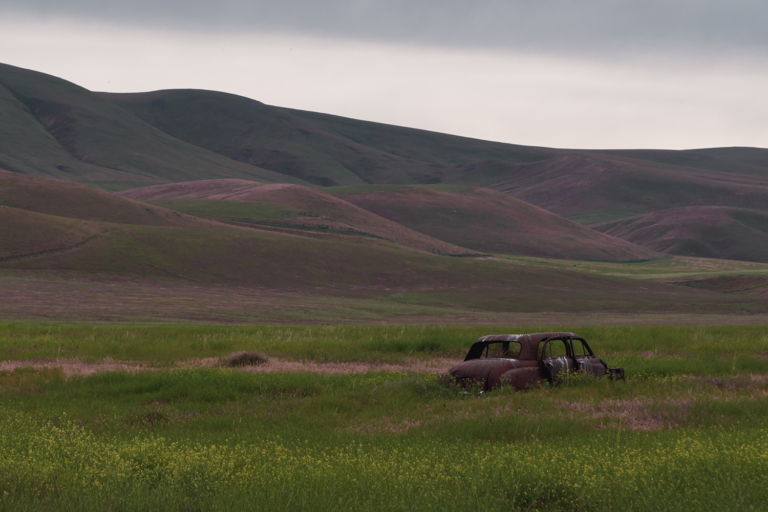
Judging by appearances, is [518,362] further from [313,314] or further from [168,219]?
[168,219]

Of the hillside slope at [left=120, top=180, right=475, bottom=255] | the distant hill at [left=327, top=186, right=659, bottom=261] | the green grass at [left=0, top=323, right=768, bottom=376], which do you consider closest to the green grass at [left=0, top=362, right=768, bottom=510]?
the green grass at [left=0, top=323, right=768, bottom=376]

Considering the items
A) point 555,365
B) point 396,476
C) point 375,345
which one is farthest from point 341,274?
point 396,476

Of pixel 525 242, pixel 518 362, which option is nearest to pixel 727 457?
pixel 518 362

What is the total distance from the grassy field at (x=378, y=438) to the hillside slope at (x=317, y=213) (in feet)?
355

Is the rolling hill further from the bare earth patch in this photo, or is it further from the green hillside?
the bare earth patch

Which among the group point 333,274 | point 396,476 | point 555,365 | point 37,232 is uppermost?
point 396,476

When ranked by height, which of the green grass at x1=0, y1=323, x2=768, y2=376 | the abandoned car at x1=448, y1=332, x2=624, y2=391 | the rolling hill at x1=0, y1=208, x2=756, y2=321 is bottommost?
the rolling hill at x1=0, y1=208, x2=756, y2=321

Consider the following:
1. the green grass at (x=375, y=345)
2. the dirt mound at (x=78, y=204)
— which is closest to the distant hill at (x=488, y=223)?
the dirt mound at (x=78, y=204)

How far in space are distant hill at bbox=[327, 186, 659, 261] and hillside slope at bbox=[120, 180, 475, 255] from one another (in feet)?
63.9

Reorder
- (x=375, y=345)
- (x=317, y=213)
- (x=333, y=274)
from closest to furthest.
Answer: (x=375, y=345)
(x=333, y=274)
(x=317, y=213)

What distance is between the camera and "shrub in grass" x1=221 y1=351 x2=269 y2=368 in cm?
2037

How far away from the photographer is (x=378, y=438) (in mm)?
11156

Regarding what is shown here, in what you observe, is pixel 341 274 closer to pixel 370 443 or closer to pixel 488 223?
pixel 370 443

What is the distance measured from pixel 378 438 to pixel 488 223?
16306 centimetres
